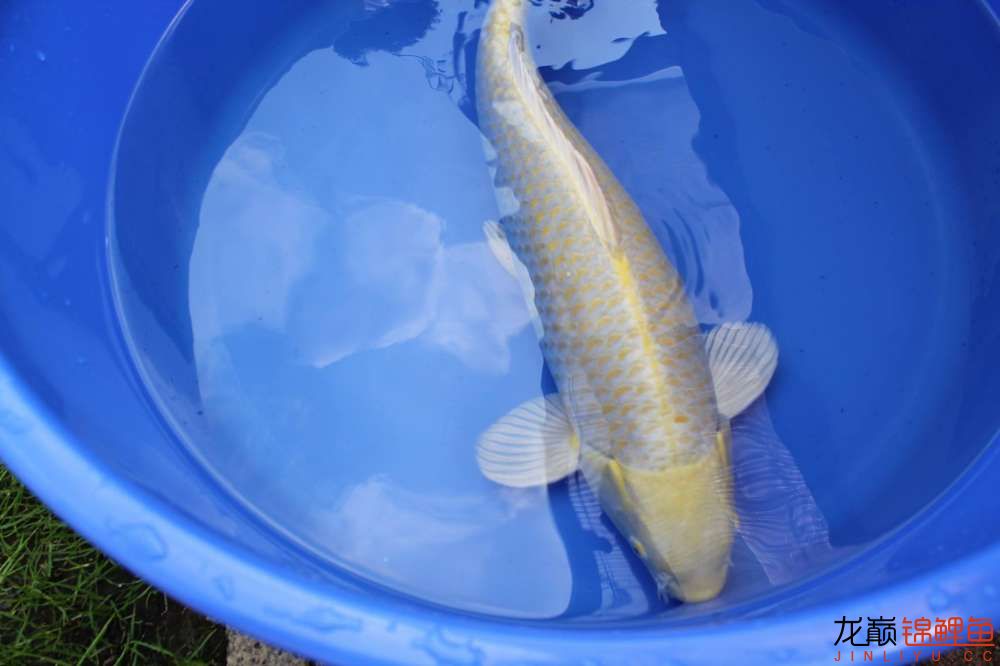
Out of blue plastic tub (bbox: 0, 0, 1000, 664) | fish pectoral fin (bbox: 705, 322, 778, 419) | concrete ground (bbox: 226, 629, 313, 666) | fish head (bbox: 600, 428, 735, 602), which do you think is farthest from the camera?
concrete ground (bbox: 226, 629, 313, 666)

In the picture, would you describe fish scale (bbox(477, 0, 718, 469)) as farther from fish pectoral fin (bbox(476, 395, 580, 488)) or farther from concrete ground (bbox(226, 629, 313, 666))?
concrete ground (bbox(226, 629, 313, 666))

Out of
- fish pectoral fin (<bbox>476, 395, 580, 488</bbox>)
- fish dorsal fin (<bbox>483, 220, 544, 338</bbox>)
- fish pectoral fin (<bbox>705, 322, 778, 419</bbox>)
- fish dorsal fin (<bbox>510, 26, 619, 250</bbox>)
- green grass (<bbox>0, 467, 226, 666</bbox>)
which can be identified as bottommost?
green grass (<bbox>0, 467, 226, 666</bbox>)

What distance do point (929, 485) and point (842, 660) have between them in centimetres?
66

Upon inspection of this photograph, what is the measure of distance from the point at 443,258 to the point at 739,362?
2.26 feet

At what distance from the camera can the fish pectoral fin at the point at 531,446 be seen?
5.15 feet

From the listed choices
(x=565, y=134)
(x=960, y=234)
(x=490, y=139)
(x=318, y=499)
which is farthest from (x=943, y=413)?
(x=318, y=499)

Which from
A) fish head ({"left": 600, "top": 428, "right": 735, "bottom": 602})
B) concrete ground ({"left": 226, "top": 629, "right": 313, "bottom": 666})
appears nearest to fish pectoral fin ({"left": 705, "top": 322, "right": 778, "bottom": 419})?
fish head ({"left": 600, "top": 428, "right": 735, "bottom": 602})

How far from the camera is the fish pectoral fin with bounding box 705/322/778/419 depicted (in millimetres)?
1568

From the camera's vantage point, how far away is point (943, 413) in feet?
5.23

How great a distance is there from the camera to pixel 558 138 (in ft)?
5.21

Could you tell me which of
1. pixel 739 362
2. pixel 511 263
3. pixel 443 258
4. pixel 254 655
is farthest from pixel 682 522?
pixel 254 655

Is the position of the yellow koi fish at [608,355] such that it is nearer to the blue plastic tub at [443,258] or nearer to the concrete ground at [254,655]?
the blue plastic tub at [443,258]

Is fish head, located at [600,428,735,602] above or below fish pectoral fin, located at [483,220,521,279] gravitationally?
below

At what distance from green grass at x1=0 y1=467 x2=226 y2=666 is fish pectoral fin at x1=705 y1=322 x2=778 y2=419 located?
1.17m
